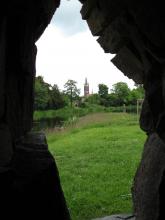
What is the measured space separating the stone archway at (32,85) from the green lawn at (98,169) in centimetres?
245

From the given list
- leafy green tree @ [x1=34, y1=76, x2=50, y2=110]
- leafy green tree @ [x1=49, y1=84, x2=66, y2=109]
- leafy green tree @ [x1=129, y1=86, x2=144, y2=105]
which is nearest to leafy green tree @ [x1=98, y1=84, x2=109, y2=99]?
leafy green tree @ [x1=129, y1=86, x2=144, y2=105]

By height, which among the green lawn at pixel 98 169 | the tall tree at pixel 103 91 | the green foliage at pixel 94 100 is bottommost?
the green lawn at pixel 98 169

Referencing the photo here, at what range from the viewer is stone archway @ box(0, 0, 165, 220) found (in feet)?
8.59

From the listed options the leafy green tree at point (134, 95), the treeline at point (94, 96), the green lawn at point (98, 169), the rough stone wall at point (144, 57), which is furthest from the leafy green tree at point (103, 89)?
the rough stone wall at point (144, 57)

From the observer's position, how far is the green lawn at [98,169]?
5961mm

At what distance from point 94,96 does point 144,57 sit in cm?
3143

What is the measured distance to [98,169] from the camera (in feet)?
28.2

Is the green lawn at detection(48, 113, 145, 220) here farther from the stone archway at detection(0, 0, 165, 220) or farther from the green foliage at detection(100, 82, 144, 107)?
the green foliage at detection(100, 82, 144, 107)

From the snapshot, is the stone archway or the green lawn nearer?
the stone archway

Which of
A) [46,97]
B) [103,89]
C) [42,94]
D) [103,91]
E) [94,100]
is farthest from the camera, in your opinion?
[103,91]

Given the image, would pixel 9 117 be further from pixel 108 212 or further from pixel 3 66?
pixel 108 212

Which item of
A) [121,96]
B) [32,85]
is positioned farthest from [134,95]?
[32,85]

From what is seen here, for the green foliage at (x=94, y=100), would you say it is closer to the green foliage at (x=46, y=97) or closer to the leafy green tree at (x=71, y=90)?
the leafy green tree at (x=71, y=90)

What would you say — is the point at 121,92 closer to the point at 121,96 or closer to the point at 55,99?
the point at 121,96
